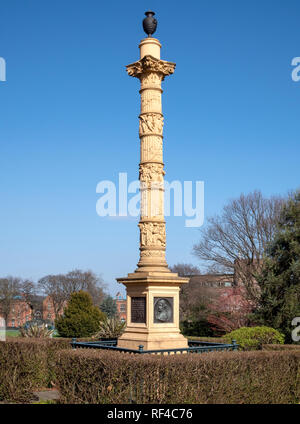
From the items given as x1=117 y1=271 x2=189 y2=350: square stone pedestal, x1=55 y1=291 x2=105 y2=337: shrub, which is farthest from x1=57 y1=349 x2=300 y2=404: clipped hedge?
x1=55 y1=291 x2=105 y2=337: shrub

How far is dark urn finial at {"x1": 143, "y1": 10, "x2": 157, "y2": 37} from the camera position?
15.2 metres

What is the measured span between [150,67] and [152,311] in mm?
7155

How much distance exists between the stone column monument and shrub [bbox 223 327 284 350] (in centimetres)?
488

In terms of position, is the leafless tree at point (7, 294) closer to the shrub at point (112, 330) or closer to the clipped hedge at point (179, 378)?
the shrub at point (112, 330)

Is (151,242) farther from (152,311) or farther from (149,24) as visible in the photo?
(149,24)

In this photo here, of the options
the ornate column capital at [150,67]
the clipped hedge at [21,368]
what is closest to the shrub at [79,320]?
the clipped hedge at [21,368]

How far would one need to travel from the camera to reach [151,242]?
14.1 m

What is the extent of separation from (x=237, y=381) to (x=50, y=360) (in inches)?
263

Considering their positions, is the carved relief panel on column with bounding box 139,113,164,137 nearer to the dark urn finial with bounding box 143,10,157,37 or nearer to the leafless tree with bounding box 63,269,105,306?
the dark urn finial with bounding box 143,10,157,37

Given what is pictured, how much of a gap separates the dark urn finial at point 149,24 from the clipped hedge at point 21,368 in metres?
9.87

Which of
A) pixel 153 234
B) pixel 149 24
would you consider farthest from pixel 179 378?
pixel 149 24

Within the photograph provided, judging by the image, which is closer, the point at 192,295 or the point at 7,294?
the point at 192,295

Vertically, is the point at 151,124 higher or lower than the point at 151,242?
higher
